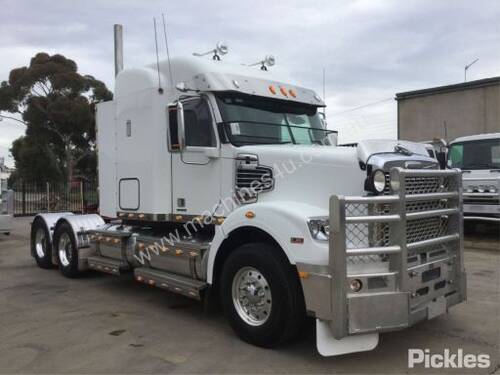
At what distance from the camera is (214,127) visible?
568 cm

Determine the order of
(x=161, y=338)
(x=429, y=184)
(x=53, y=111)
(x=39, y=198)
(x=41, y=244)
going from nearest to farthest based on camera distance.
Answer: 1. (x=429, y=184)
2. (x=161, y=338)
3. (x=41, y=244)
4. (x=39, y=198)
5. (x=53, y=111)

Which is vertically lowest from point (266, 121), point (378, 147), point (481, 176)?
point (481, 176)

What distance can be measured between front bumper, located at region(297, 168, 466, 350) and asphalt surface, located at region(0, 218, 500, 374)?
560mm

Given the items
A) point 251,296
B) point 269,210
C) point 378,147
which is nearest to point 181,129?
point 269,210

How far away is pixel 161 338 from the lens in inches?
203

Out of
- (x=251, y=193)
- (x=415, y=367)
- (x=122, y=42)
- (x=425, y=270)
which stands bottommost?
(x=415, y=367)

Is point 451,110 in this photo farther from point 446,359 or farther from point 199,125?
point 446,359

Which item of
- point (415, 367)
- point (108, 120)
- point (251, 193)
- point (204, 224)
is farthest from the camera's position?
point (108, 120)

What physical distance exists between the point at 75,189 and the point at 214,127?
794 inches

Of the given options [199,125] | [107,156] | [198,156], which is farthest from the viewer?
[107,156]

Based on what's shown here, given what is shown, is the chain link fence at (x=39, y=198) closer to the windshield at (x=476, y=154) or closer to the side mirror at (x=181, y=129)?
the windshield at (x=476, y=154)

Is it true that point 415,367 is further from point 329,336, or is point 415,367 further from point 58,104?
point 58,104

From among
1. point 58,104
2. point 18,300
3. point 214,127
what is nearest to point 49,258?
point 18,300

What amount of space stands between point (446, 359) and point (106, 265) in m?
4.84
